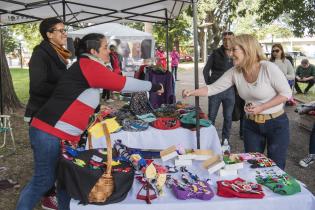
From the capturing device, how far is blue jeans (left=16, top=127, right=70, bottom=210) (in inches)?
93.5

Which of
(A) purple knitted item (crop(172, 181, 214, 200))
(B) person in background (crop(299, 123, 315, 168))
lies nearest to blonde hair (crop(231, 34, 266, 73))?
(A) purple knitted item (crop(172, 181, 214, 200))

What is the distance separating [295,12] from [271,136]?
889 cm

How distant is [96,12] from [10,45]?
39059mm

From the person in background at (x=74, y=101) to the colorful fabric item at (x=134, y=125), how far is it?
4.21 ft

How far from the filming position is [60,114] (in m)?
2.29

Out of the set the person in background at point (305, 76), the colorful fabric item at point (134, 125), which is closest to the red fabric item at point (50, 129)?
the colorful fabric item at point (134, 125)

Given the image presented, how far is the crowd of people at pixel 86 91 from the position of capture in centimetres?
227

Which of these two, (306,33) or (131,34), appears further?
(131,34)

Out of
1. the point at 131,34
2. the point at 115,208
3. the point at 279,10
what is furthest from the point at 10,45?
the point at 115,208

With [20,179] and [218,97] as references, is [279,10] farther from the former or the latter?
[20,179]

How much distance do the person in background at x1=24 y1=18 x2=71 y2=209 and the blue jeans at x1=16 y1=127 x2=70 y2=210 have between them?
1.67 ft

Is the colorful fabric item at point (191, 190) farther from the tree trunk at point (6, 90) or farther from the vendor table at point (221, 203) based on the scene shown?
the tree trunk at point (6, 90)

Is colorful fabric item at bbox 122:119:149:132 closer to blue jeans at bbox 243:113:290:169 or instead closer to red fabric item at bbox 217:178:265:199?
blue jeans at bbox 243:113:290:169

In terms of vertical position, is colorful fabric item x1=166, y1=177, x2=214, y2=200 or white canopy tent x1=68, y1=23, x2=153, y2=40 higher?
white canopy tent x1=68, y1=23, x2=153, y2=40
